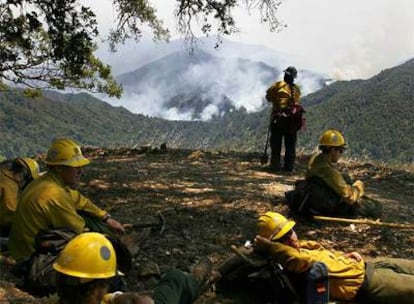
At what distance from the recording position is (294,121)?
10.9 meters

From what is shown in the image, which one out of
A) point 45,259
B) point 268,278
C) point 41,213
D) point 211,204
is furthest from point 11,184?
point 268,278

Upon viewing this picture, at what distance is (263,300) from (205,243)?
58.1 inches

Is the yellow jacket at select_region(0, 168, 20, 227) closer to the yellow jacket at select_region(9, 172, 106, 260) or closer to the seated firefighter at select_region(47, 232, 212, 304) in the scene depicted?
the yellow jacket at select_region(9, 172, 106, 260)

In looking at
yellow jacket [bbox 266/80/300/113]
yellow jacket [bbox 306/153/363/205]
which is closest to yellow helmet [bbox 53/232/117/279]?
yellow jacket [bbox 306/153/363/205]

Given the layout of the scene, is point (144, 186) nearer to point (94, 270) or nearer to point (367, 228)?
point (367, 228)

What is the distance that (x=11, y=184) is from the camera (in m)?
6.46

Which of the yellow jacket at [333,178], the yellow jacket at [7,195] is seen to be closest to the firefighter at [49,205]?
the yellow jacket at [7,195]

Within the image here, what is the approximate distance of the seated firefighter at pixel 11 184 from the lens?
252 inches

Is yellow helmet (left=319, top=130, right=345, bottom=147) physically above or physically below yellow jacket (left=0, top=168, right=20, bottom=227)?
above

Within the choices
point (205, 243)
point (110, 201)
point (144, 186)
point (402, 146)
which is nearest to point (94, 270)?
point (205, 243)

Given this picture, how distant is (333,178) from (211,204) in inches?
74.9

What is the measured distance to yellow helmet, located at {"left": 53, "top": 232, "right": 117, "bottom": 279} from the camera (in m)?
3.00

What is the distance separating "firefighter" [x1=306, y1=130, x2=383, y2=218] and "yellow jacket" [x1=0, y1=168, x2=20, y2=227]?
11.9 feet

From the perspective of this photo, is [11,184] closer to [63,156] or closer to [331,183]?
[63,156]
